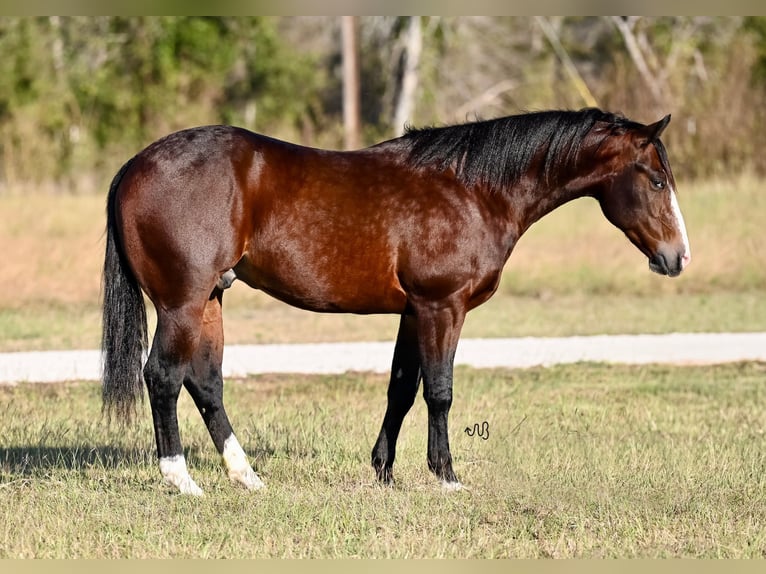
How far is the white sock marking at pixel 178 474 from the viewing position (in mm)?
6555

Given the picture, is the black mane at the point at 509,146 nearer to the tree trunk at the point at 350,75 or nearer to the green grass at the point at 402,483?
the green grass at the point at 402,483

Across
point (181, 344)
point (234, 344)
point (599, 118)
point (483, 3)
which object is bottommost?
point (234, 344)

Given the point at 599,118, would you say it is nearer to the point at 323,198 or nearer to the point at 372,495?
the point at 323,198

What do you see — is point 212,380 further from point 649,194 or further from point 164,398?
point 649,194

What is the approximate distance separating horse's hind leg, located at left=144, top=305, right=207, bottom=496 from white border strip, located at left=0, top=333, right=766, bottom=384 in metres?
4.04

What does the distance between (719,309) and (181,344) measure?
10.7 m

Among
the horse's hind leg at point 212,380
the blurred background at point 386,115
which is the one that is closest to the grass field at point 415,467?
the horse's hind leg at point 212,380

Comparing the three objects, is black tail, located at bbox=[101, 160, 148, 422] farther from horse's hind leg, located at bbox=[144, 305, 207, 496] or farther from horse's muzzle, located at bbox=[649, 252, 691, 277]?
horse's muzzle, located at bbox=[649, 252, 691, 277]

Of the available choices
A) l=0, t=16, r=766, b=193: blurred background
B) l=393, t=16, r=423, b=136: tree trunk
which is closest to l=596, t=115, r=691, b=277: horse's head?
l=0, t=16, r=766, b=193: blurred background

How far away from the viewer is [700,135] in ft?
75.0

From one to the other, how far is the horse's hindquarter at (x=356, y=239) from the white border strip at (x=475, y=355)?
4.40m

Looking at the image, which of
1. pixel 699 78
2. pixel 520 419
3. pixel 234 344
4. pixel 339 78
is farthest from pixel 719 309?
pixel 339 78

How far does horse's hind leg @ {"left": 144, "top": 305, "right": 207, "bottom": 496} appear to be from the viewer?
651 centimetres

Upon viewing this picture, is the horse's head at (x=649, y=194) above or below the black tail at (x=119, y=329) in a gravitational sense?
above
